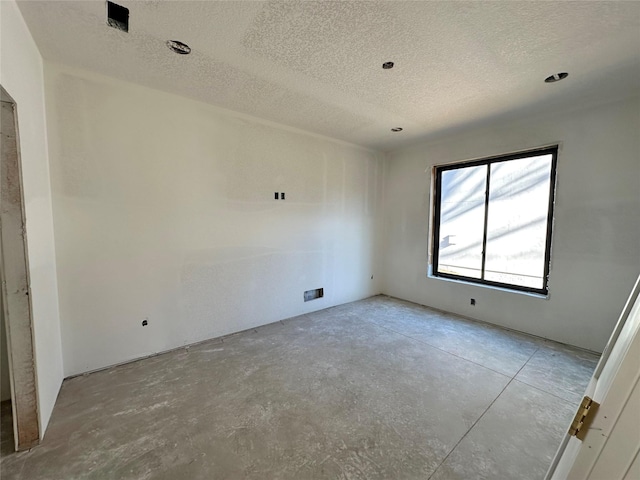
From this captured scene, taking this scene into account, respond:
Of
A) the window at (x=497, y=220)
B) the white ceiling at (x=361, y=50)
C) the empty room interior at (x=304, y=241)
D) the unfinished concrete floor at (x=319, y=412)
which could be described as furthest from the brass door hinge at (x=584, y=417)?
the window at (x=497, y=220)

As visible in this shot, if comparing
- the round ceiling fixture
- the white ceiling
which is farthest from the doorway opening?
Result: the round ceiling fixture

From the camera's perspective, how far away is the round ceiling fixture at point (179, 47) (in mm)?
1935

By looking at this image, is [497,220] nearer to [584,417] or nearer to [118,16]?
[584,417]

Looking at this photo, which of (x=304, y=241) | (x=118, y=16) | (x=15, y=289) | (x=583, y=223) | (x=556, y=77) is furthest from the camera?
(x=304, y=241)

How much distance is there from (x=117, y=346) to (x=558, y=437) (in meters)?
3.69

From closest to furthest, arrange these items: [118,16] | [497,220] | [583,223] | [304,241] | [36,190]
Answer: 1. [118,16]
2. [36,190]
3. [583,223]
4. [497,220]
5. [304,241]

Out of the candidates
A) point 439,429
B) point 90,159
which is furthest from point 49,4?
point 439,429

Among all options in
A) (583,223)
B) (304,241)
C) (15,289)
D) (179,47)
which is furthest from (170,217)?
(583,223)

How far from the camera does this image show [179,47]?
199 cm

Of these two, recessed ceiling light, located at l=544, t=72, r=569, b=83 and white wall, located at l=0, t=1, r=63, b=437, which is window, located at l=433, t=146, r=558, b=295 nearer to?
recessed ceiling light, located at l=544, t=72, r=569, b=83

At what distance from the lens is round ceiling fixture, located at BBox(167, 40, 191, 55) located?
6.35ft

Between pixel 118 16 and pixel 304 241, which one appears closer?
pixel 118 16

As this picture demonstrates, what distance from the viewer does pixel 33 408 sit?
5.32 feet

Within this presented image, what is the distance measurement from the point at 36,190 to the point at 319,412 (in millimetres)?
2623
